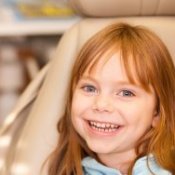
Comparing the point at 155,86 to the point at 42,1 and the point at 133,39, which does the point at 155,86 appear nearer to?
the point at 133,39

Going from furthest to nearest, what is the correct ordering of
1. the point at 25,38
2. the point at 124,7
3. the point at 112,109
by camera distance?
the point at 25,38 < the point at 124,7 < the point at 112,109

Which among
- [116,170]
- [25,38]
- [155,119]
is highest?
[25,38]

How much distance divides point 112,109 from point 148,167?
6.2 inches

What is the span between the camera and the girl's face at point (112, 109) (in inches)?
40.5

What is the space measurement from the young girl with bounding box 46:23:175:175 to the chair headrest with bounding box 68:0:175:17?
91 millimetres

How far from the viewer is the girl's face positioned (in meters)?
1.03

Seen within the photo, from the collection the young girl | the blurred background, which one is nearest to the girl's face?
the young girl

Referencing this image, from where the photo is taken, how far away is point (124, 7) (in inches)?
46.4

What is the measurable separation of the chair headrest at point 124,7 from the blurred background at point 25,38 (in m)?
0.98

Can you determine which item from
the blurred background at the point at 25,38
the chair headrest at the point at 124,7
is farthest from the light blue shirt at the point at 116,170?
the blurred background at the point at 25,38

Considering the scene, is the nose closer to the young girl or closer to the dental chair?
the young girl

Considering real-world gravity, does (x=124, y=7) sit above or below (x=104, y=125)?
above

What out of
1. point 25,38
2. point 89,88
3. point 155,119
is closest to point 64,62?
Answer: point 89,88

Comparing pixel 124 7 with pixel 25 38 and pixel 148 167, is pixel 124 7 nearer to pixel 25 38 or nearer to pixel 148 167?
pixel 148 167
